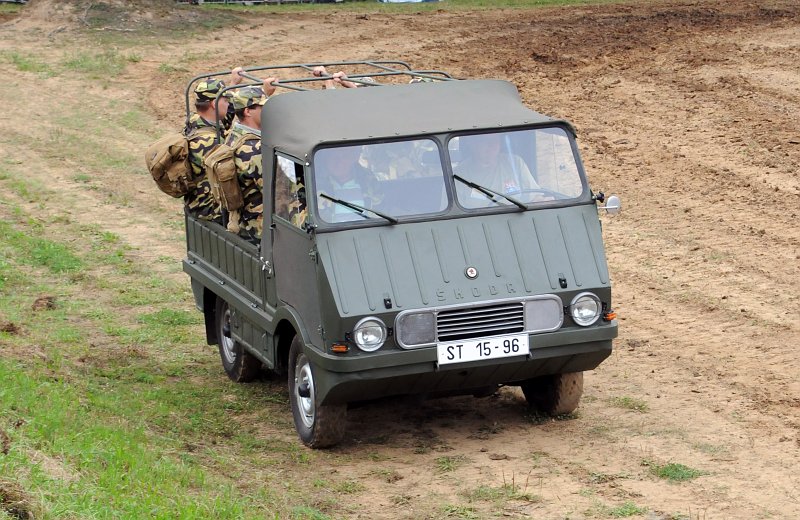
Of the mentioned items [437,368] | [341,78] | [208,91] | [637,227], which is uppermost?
[341,78]

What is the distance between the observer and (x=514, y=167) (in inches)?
362

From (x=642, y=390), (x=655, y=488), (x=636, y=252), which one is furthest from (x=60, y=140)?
(x=655, y=488)

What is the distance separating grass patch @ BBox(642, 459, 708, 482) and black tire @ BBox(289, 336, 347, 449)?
1966 mm

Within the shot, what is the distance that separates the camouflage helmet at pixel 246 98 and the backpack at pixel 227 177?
0.52m

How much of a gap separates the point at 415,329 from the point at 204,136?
3.07 meters

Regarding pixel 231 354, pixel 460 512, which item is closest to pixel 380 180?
pixel 460 512

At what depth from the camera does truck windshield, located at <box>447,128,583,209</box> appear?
9.11 meters

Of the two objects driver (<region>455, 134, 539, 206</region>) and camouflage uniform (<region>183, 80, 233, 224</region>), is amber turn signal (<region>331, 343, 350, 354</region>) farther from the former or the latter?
camouflage uniform (<region>183, 80, 233, 224</region>)

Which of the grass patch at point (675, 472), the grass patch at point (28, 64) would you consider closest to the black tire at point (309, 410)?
the grass patch at point (675, 472)

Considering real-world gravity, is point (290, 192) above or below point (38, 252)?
above

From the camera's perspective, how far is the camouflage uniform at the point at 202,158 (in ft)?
35.3

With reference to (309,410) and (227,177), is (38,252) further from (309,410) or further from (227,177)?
(309,410)

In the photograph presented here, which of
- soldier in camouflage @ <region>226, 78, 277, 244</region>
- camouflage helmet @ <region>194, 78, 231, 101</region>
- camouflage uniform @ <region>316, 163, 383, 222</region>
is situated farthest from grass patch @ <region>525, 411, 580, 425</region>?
camouflage helmet @ <region>194, 78, 231, 101</region>

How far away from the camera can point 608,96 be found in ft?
65.8
